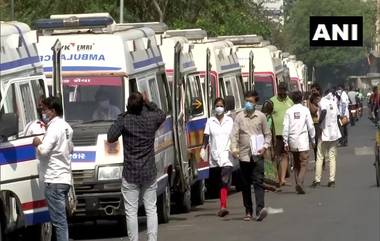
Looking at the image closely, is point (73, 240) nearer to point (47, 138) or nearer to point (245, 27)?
point (47, 138)

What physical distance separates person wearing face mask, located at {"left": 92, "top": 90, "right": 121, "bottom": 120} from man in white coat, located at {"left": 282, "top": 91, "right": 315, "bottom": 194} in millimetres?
5790

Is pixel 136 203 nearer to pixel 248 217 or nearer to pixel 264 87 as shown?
pixel 248 217

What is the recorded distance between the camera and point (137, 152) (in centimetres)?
1333

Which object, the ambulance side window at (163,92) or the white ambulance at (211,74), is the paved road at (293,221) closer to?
the white ambulance at (211,74)

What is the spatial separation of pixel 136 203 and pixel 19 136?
60.2 inches

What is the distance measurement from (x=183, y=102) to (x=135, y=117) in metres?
6.10

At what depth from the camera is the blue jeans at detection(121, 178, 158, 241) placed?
13336mm

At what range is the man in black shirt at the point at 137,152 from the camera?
13.3 m

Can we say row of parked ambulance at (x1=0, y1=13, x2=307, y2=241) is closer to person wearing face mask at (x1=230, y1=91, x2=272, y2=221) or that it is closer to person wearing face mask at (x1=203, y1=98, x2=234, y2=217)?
person wearing face mask at (x1=203, y1=98, x2=234, y2=217)

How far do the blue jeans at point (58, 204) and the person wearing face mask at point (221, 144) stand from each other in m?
5.02

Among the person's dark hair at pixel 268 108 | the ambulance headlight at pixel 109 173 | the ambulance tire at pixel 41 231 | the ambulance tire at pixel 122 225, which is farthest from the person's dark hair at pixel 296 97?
the ambulance tire at pixel 41 231

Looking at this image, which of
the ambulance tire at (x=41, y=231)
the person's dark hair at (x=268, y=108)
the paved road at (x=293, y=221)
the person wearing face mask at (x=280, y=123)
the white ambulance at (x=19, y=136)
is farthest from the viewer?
the person wearing face mask at (x=280, y=123)

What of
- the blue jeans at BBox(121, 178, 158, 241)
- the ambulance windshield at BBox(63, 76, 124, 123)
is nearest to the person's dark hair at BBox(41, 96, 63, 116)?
the blue jeans at BBox(121, 178, 158, 241)

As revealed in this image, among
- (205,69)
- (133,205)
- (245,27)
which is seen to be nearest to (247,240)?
(133,205)
